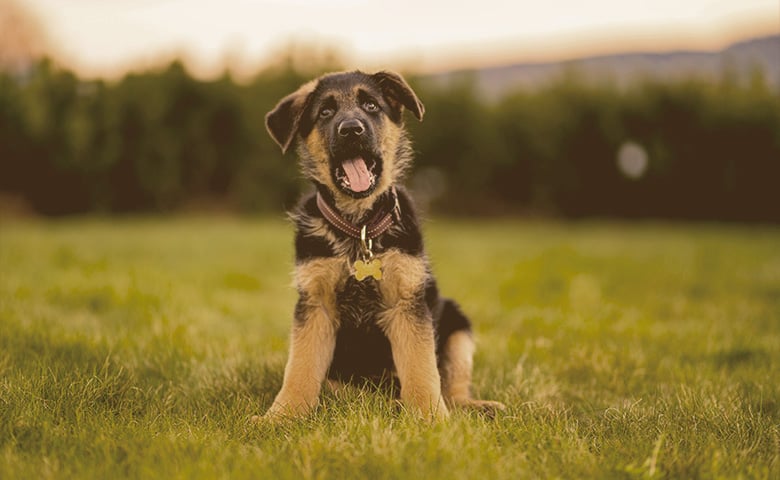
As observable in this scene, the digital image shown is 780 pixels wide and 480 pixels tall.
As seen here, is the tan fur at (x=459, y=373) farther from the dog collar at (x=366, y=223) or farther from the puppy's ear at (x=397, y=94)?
the puppy's ear at (x=397, y=94)

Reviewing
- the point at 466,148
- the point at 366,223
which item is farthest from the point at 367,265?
the point at 466,148

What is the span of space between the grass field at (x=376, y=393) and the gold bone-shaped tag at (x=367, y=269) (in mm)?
629

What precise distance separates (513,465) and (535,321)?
12.4ft

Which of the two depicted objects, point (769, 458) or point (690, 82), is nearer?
point (769, 458)

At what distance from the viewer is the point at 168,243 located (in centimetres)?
1386

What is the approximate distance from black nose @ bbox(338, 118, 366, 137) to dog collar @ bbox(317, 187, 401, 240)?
1.46 feet

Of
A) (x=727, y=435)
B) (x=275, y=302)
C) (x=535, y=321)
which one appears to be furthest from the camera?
(x=275, y=302)

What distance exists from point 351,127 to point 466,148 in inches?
815

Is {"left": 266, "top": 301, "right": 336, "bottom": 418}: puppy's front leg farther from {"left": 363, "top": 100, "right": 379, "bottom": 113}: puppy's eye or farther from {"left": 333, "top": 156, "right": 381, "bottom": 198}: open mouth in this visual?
{"left": 363, "top": 100, "right": 379, "bottom": 113}: puppy's eye

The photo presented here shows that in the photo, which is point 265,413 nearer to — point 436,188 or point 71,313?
point 71,313

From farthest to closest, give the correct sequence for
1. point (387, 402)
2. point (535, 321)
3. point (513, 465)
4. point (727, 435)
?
point (535, 321), point (387, 402), point (727, 435), point (513, 465)

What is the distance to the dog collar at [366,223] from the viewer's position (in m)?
3.94

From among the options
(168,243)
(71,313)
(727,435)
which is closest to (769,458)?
(727,435)

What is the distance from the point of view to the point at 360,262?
3791mm
